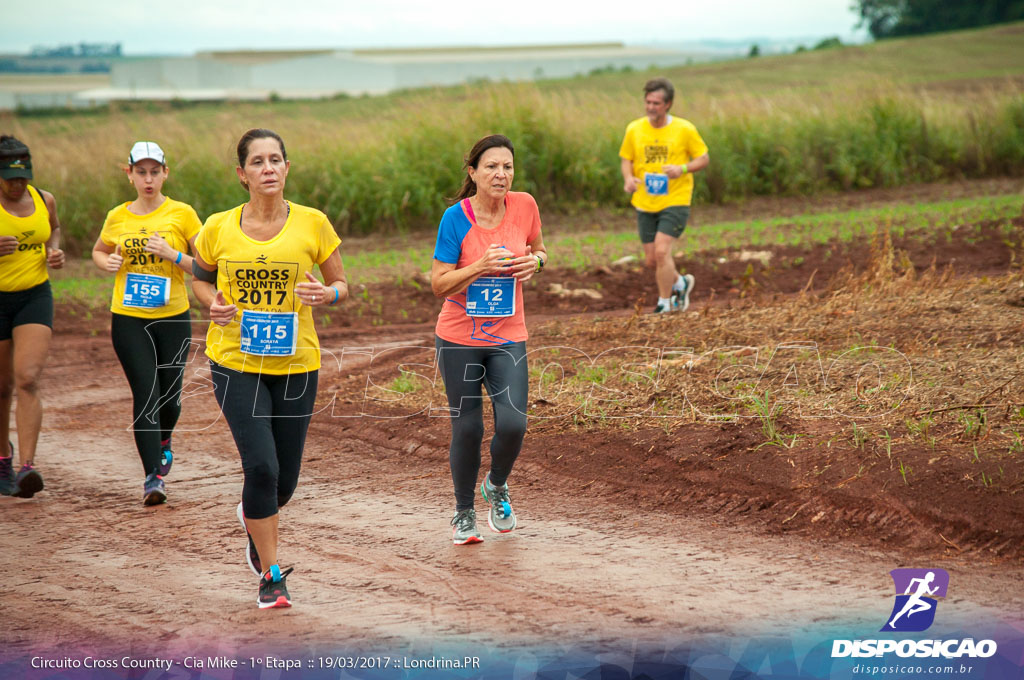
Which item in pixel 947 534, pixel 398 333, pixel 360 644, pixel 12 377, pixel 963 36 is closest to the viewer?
pixel 360 644

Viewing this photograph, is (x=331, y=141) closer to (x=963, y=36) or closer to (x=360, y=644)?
(x=360, y=644)

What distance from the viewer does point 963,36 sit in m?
59.8

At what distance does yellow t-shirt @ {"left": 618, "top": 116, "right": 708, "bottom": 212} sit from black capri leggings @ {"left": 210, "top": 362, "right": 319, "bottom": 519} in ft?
20.4

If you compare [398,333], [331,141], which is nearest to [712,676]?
[398,333]

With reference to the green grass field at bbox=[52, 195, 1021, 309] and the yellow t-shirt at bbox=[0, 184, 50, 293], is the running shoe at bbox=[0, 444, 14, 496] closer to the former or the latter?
the yellow t-shirt at bbox=[0, 184, 50, 293]

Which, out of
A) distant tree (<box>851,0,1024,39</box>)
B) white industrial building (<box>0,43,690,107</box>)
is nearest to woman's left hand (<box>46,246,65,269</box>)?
white industrial building (<box>0,43,690,107</box>)

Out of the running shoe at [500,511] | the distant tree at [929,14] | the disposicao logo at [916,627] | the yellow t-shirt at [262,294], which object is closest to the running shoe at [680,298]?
the running shoe at [500,511]

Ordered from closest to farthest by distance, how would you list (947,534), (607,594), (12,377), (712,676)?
(712,676) < (607,594) < (947,534) < (12,377)

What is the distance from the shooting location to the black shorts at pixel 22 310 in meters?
7.26

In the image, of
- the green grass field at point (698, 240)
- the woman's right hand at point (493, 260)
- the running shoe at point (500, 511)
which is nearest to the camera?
the woman's right hand at point (493, 260)

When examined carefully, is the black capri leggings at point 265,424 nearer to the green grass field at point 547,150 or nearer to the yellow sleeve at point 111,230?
the yellow sleeve at point 111,230

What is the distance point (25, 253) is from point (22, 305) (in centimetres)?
38

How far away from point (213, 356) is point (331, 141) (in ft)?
52.5

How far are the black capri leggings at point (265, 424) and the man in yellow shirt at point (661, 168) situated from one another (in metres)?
6.20
